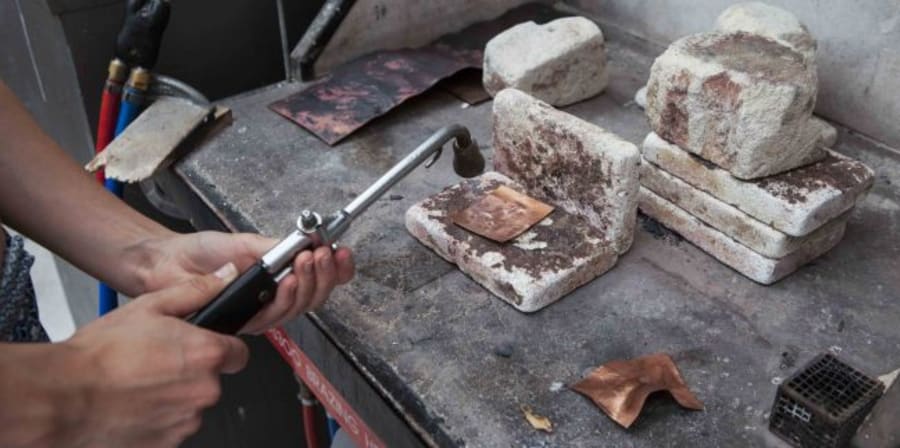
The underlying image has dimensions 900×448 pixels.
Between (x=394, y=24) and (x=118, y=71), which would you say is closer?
(x=118, y=71)

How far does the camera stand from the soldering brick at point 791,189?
3.22 ft

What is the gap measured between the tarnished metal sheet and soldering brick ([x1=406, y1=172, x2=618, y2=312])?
0.33 metres

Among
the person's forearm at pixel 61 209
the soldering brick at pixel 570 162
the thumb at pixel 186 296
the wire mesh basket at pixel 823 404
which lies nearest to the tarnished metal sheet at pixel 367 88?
the soldering brick at pixel 570 162

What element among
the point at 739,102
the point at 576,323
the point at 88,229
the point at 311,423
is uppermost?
the point at 739,102

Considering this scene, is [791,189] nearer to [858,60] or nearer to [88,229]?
[858,60]

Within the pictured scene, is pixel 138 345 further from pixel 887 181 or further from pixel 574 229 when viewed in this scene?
pixel 887 181

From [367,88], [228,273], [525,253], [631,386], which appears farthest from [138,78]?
[631,386]

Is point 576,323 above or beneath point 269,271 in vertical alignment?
beneath

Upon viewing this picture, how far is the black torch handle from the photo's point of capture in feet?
2.56

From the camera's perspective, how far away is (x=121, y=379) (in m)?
0.67

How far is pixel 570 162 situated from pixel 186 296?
0.52m

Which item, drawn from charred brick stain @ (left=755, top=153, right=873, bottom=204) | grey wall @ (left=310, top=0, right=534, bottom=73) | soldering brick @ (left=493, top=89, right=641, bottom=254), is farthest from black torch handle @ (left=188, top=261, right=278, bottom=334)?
grey wall @ (left=310, top=0, right=534, bottom=73)

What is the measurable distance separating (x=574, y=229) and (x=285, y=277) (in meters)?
0.40

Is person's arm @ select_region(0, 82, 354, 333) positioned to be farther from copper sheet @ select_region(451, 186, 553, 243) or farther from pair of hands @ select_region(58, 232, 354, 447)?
copper sheet @ select_region(451, 186, 553, 243)
